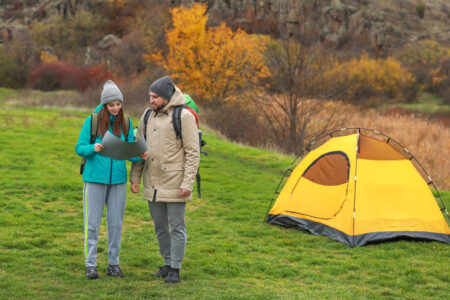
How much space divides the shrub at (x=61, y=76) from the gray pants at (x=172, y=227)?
41.5m

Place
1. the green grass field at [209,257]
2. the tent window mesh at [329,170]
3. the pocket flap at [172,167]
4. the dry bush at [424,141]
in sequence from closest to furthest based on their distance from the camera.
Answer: the pocket flap at [172,167], the green grass field at [209,257], the tent window mesh at [329,170], the dry bush at [424,141]

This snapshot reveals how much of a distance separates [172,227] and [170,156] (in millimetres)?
744

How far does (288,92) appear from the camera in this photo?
21.0 meters

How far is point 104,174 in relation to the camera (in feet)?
17.6

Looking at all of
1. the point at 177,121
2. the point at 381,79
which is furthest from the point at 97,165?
the point at 381,79

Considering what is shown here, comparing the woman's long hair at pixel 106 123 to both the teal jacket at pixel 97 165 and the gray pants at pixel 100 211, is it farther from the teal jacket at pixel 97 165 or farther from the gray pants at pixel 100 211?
the gray pants at pixel 100 211

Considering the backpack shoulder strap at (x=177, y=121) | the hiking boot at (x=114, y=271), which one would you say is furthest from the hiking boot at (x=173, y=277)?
the backpack shoulder strap at (x=177, y=121)

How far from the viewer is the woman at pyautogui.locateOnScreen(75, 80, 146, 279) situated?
5.37 metres

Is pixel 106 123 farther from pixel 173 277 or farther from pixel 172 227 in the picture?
pixel 173 277

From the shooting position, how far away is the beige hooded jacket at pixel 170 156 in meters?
5.23

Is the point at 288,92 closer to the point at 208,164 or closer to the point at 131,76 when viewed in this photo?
the point at 208,164

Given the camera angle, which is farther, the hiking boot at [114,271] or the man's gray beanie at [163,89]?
the hiking boot at [114,271]

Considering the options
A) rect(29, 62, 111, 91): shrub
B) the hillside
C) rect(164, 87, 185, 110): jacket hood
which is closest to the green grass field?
rect(164, 87, 185, 110): jacket hood

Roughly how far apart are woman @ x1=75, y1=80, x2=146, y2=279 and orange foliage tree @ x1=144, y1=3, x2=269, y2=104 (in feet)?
79.5
